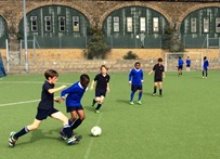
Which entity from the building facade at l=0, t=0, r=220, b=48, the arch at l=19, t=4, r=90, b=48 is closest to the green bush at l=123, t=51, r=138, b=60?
the building facade at l=0, t=0, r=220, b=48

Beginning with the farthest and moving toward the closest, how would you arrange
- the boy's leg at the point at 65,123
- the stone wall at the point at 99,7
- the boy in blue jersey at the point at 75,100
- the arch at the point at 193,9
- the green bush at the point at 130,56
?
the arch at the point at 193,9, the stone wall at the point at 99,7, the green bush at the point at 130,56, the boy in blue jersey at the point at 75,100, the boy's leg at the point at 65,123

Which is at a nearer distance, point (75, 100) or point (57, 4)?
point (75, 100)

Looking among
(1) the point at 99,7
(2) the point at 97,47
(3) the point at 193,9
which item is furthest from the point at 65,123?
(3) the point at 193,9

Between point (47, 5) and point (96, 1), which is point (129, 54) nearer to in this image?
point (96, 1)

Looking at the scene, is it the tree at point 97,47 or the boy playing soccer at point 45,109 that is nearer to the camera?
the boy playing soccer at point 45,109

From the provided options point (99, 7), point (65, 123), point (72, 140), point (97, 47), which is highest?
point (99, 7)

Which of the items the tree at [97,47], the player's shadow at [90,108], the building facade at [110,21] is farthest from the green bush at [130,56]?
the player's shadow at [90,108]

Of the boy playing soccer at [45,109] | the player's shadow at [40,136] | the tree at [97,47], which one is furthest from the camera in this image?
the tree at [97,47]

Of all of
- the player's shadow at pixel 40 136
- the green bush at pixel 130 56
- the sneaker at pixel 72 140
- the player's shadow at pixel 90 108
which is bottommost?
the player's shadow at pixel 40 136

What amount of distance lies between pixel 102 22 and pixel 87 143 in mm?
34037

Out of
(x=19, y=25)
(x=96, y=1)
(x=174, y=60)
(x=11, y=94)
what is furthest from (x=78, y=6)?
(x=11, y=94)

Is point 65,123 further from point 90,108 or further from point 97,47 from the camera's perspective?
point 97,47

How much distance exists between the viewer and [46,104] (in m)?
9.71

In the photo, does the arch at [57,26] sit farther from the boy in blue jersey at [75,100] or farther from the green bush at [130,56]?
the boy in blue jersey at [75,100]
